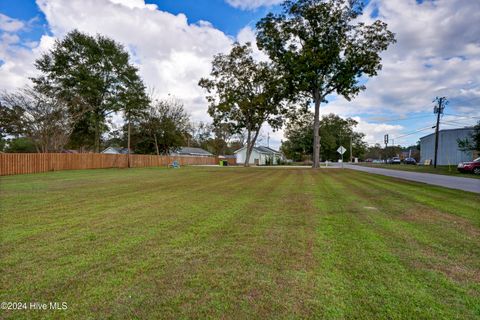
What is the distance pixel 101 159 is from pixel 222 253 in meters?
29.8

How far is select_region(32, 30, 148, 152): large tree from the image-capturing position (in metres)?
31.1

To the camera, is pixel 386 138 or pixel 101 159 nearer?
pixel 101 159

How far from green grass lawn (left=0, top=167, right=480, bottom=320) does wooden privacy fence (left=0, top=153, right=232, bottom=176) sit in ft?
53.5

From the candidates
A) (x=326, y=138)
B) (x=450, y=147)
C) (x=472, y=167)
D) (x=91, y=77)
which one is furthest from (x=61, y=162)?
(x=326, y=138)

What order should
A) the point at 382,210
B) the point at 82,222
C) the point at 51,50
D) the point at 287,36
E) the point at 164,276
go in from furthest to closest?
1. the point at 51,50
2. the point at 287,36
3. the point at 382,210
4. the point at 82,222
5. the point at 164,276

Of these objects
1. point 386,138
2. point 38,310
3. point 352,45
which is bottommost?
point 38,310

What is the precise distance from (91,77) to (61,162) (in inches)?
528

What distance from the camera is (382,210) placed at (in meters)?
6.45

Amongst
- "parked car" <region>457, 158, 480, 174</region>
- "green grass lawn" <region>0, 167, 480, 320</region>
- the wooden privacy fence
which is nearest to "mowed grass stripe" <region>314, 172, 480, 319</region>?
"green grass lawn" <region>0, 167, 480, 320</region>

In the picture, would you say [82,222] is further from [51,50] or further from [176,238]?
[51,50]

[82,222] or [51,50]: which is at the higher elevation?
[51,50]

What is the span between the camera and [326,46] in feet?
90.1

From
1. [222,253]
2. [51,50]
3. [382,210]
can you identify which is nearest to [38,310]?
[222,253]

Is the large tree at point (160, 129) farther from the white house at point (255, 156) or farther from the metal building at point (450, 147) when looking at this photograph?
the metal building at point (450, 147)
